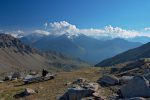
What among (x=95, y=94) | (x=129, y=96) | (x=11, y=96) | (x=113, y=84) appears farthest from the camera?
(x=11, y=96)

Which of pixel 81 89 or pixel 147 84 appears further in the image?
pixel 81 89

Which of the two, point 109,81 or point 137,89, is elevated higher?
point 109,81

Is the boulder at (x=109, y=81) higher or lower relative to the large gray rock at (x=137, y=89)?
higher

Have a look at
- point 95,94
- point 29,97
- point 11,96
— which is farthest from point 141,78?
point 11,96

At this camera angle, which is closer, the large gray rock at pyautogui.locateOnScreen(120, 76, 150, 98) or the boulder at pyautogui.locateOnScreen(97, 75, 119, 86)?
the large gray rock at pyautogui.locateOnScreen(120, 76, 150, 98)

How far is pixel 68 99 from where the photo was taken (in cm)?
3800

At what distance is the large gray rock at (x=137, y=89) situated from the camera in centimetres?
3206

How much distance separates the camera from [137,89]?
32312mm

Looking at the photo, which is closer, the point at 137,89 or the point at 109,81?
the point at 137,89

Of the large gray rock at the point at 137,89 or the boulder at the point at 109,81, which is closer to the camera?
the large gray rock at the point at 137,89

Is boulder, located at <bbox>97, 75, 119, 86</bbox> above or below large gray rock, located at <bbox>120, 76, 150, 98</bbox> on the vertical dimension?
above

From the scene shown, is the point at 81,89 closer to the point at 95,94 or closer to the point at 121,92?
the point at 95,94

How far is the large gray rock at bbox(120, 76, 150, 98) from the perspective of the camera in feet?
105

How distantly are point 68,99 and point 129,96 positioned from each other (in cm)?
808
